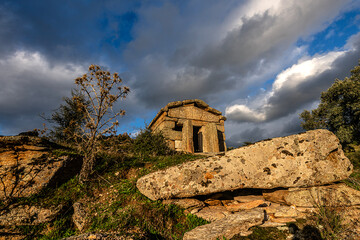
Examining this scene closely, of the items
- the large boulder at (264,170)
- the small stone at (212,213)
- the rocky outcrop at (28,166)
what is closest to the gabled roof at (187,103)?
the rocky outcrop at (28,166)

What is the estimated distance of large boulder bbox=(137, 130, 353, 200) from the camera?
10.9 ft

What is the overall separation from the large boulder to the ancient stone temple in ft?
20.6

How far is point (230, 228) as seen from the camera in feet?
8.20

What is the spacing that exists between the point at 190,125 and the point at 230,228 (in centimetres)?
850

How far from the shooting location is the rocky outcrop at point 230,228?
2.42m

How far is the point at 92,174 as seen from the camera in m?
4.10

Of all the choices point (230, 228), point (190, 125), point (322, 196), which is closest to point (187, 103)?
point (190, 125)

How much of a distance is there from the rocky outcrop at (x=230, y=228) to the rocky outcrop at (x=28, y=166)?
3.20 meters

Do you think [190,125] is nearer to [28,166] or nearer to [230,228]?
[28,166]

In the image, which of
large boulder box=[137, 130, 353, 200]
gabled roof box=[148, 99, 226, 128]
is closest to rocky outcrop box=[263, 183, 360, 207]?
large boulder box=[137, 130, 353, 200]

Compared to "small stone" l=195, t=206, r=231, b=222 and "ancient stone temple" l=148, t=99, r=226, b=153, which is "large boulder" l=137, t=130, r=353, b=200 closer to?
"small stone" l=195, t=206, r=231, b=222

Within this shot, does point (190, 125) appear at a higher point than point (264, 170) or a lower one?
higher

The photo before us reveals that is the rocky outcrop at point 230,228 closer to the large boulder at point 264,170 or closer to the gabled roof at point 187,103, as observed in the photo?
the large boulder at point 264,170

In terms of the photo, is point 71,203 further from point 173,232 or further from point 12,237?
point 173,232
